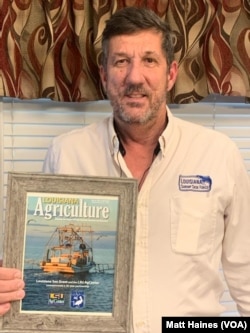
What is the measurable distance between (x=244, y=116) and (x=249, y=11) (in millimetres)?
385

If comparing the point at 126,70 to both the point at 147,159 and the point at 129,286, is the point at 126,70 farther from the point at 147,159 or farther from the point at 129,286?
the point at 129,286

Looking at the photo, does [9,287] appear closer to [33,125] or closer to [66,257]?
[66,257]

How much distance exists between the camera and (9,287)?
132 centimetres

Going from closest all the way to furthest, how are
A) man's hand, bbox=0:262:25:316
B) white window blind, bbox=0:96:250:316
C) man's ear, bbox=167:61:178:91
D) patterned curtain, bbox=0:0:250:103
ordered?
man's hand, bbox=0:262:25:316 < man's ear, bbox=167:61:178:91 < patterned curtain, bbox=0:0:250:103 < white window blind, bbox=0:96:250:316

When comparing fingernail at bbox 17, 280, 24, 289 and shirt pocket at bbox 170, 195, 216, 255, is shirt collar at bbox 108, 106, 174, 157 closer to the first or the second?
shirt pocket at bbox 170, 195, 216, 255

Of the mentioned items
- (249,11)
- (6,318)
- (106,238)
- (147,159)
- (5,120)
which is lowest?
(6,318)

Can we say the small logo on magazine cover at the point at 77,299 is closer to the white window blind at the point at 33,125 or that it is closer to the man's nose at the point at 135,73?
the man's nose at the point at 135,73

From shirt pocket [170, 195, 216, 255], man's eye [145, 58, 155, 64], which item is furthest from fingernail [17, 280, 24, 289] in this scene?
man's eye [145, 58, 155, 64]

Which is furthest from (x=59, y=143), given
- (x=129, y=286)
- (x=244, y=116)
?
(x=244, y=116)

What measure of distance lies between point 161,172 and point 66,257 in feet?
1.36

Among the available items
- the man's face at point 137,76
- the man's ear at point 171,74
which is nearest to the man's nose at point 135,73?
the man's face at point 137,76

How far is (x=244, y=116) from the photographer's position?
85.8 inches

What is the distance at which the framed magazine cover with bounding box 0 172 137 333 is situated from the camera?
134 centimetres

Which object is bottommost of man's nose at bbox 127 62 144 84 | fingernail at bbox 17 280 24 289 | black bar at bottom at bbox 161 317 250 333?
black bar at bottom at bbox 161 317 250 333
